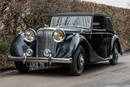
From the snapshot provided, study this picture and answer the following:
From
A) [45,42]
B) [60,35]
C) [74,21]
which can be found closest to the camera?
[60,35]

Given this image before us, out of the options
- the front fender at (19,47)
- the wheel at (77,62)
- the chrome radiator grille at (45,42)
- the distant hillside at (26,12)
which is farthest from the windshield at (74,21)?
the distant hillside at (26,12)

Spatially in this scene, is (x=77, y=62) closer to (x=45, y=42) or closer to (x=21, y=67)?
(x=45, y=42)

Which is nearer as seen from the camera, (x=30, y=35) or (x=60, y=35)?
(x=60, y=35)

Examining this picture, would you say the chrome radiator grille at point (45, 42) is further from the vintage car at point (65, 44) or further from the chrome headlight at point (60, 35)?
the chrome headlight at point (60, 35)

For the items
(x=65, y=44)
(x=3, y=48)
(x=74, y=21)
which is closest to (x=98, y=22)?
(x=74, y=21)

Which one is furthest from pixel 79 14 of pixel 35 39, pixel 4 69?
pixel 4 69

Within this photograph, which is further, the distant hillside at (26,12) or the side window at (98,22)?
the distant hillside at (26,12)

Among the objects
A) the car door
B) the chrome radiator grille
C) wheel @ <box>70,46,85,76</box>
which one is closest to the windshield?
the car door

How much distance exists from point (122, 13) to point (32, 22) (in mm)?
9181

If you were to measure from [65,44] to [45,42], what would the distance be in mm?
592

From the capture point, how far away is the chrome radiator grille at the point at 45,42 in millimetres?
9242

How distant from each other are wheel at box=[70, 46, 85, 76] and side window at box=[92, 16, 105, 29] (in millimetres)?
1738

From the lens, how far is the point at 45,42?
9.34 m

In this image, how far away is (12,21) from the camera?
12.6 metres
